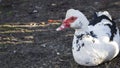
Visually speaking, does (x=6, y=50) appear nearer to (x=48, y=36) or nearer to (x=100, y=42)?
(x=48, y=36)

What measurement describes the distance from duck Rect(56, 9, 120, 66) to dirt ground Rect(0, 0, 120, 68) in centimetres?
22

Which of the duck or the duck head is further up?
the duck head

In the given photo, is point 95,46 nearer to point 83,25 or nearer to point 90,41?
point 90,41

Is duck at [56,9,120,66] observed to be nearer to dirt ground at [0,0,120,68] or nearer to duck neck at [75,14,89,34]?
duck neck at [75,14,89,34]

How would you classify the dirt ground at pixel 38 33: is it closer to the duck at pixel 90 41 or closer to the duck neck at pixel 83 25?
the duck at pixel 90 41

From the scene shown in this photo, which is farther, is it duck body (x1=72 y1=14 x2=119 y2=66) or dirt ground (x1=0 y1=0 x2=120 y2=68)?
dirt ground (x1=0 y1=0 x2=120 y2=68)

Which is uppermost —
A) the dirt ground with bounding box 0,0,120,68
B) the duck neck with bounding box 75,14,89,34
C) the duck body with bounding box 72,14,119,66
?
the duck neck with bounding box 75,14,89,34

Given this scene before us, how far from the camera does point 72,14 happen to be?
387cm

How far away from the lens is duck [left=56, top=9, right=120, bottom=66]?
3879mm

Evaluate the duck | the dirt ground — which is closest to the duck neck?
the duck

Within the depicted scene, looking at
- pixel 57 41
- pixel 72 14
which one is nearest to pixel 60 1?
pixel 57 41

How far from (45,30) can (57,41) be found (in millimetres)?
479

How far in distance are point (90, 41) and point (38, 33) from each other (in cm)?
140

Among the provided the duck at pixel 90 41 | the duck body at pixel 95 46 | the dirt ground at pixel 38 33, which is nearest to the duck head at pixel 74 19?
the duck at pixel 90 41
